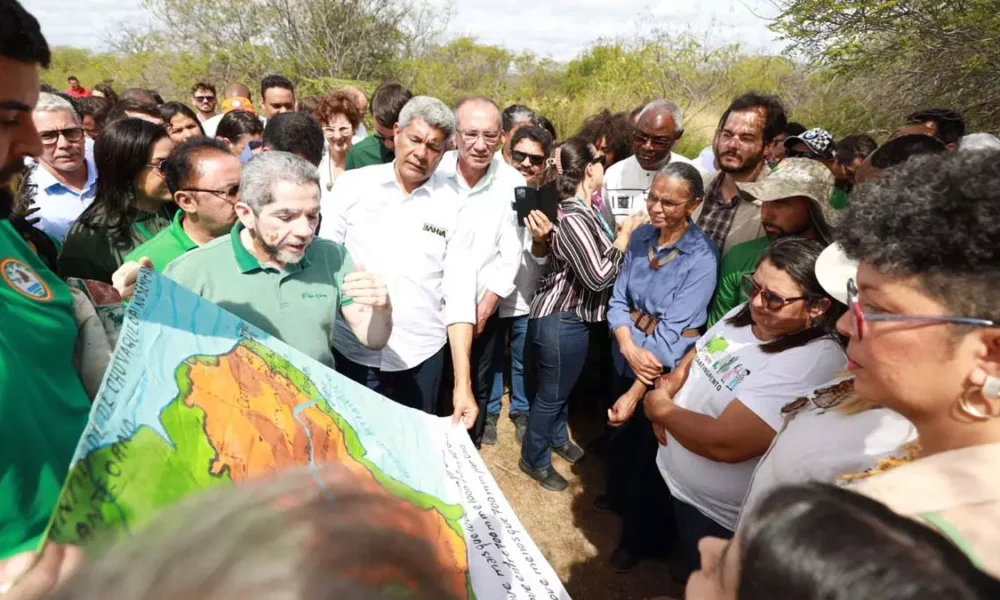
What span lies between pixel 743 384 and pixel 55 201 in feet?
12.8

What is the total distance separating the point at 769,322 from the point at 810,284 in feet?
0.58

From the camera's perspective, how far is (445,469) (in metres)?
1.57

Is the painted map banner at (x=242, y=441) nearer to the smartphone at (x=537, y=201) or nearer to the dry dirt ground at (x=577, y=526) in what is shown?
the dry dirt ground at (x=577, y=526)

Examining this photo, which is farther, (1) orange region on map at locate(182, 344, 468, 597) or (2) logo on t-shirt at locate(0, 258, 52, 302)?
(2) logo on t-shirt at locate(0, 258, 52, 302)

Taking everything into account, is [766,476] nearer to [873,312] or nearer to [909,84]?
[873,312]

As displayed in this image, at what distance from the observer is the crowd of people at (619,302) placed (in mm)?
865

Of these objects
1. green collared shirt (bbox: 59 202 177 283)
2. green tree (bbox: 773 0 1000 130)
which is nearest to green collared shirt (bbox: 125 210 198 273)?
green collared shirt (bbox: 59 202 177 283)

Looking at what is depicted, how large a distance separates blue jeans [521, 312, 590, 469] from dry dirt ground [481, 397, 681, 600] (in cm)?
22

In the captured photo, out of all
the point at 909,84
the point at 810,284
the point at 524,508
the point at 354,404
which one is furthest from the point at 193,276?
the point at 909,84

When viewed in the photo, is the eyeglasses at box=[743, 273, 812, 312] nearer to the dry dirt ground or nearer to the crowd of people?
the crowd of people

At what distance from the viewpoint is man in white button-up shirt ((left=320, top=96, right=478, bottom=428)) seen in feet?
8.92

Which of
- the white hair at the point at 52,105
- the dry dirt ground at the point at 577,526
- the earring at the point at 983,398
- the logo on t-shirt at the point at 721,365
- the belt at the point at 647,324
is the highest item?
the white hair at the point at 52,105

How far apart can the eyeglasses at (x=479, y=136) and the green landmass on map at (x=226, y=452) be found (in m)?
2.08

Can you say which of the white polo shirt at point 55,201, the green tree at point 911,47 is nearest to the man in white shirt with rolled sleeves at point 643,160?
the white polo shirt at point 55,201
